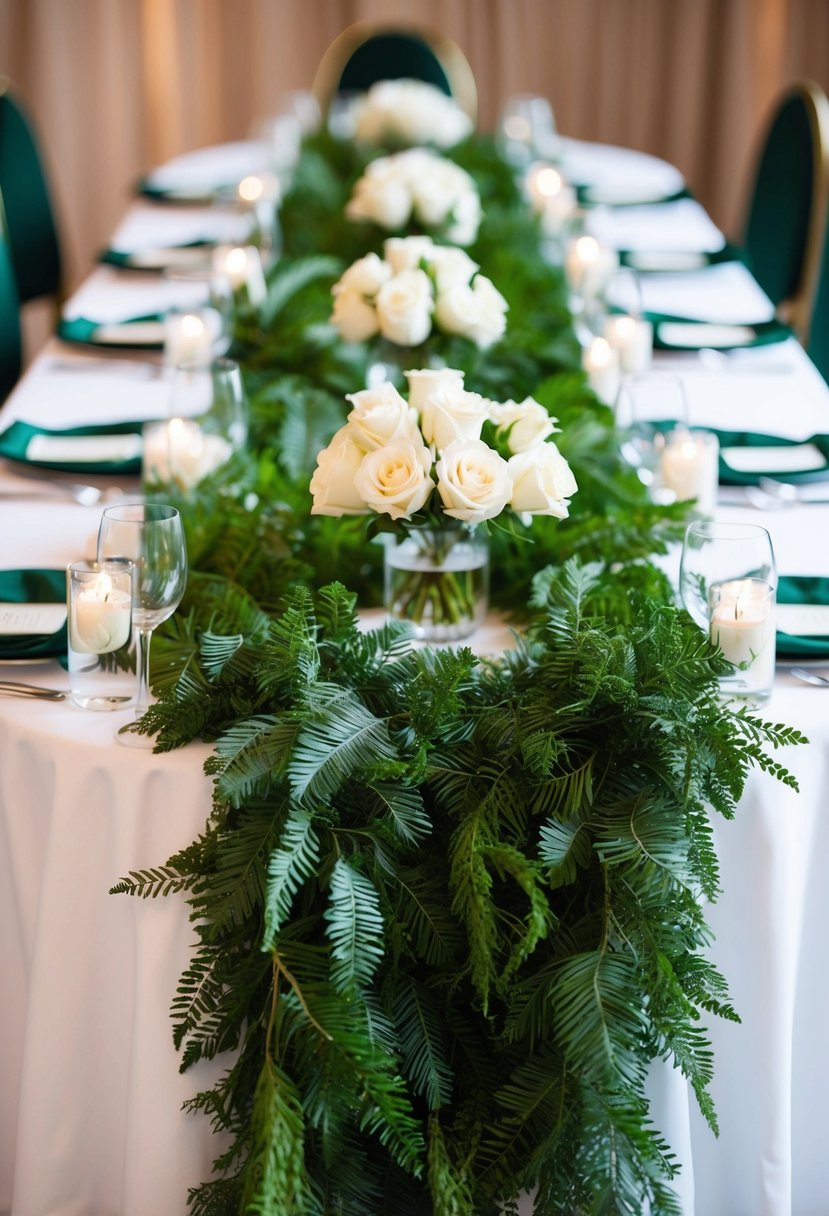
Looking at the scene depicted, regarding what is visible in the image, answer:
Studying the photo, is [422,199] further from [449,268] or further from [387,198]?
[449,268]

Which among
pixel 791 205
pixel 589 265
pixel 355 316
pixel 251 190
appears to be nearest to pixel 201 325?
pixel 355 316

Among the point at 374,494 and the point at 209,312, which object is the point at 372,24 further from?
the point at 374,494

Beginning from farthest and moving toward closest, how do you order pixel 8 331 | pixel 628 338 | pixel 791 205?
pixel 791 205 < pixel 8 331 < pixel 628 338

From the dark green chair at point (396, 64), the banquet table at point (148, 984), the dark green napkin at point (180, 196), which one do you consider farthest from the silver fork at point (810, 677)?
the dark green chair at point (396, 64)

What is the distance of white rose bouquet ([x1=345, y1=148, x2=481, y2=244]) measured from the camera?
8.93ft

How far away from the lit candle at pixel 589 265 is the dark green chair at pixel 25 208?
6.80 feet

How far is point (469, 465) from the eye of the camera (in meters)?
1.36

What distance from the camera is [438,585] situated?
A: 1.53 m

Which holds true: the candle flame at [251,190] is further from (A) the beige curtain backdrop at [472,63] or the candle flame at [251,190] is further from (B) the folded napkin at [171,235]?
(A) the beige curtain backdrop at [472,63]

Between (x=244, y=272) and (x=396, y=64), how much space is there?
9.25 ft

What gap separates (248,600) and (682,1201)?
28.0 inches

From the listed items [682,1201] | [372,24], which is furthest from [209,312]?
[372,24]

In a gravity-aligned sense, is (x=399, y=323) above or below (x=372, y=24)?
below

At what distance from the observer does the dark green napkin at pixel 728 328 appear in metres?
2.70
